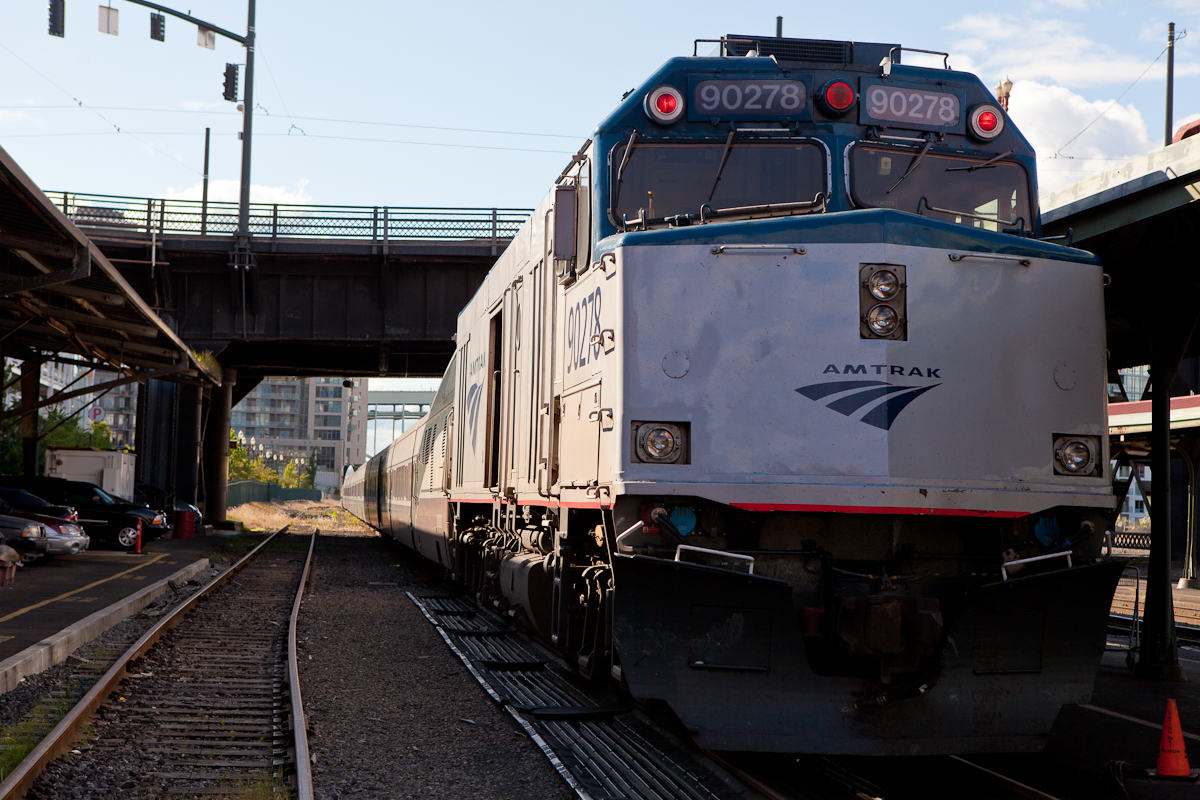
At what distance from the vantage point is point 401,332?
87.9ft

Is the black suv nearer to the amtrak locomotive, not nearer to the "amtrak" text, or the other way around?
the amtrak locomotive

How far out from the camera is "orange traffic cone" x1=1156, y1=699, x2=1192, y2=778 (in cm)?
635

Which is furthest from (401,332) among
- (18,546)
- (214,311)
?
(18,546)

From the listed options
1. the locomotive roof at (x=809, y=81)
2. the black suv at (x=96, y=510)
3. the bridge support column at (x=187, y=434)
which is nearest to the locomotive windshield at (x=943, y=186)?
the locomotive roof at (x=809, y=81)

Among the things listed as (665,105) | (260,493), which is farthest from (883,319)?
(260,493)

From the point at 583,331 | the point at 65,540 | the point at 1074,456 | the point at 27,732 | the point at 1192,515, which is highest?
the point at 583,331

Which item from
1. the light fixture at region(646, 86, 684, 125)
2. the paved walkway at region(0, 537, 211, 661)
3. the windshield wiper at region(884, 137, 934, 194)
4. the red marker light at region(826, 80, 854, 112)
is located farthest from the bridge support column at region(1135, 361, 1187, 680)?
the paved walkway at region(0, 537, 211, 661)

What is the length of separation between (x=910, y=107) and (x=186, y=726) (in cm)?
626

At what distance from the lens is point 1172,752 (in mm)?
6395

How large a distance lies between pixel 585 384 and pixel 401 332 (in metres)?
20.4

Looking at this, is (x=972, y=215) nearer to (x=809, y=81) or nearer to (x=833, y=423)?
(x=809, y=81)

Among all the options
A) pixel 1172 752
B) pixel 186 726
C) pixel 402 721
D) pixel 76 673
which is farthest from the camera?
pixel 76 673

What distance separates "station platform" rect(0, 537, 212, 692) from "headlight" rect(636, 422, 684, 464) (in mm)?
5450

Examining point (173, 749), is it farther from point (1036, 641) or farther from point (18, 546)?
point (18, 546)
